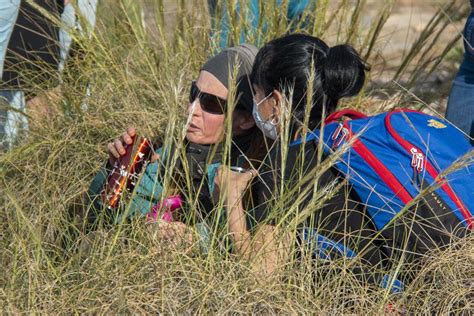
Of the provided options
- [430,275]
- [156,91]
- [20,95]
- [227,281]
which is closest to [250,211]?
[227,281]

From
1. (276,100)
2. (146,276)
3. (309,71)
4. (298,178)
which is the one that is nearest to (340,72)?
(309,71)

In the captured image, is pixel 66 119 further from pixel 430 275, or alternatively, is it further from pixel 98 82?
pixel 430 275

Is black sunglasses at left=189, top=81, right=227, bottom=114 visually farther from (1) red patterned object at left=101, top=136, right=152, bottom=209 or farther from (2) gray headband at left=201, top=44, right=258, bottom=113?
(1) red patterned object at left=101, top=136, right=152, bottom=209

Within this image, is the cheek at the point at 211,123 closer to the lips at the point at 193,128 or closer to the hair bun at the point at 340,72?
the lips at the point at 193,128

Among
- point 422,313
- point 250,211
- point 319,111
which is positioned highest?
point 319,111

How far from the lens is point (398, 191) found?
2564 mm

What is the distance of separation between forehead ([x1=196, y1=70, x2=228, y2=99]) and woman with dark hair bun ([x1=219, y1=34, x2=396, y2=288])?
0.18m

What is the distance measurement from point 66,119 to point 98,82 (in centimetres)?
24

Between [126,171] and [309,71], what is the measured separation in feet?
2.07

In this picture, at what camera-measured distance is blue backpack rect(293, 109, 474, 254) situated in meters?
2.58

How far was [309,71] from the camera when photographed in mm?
2850

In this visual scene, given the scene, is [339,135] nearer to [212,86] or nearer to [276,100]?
[276,100]

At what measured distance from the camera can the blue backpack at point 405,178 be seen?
2.58 metres

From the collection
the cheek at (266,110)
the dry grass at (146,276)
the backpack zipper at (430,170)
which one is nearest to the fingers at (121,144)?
the dry grass at (146,276)
